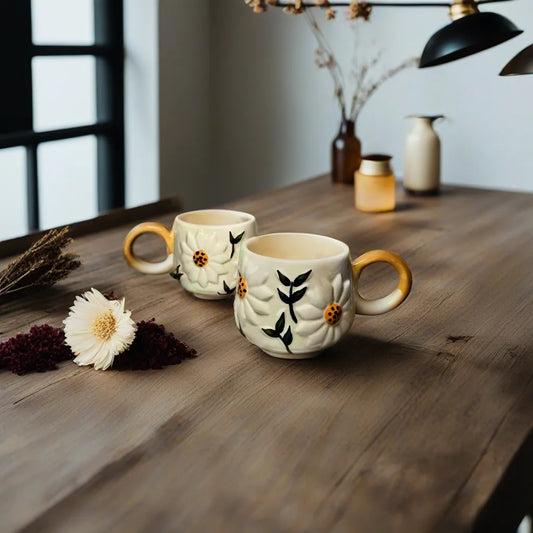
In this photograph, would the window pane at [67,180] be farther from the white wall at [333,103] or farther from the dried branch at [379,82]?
the dried branch at [379,82]

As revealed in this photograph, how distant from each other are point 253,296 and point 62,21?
2.07 metres

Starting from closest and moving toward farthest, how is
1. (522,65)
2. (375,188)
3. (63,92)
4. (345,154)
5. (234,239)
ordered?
(234,239) < (522,65) < (375,188) < (345,154) < (63,92)

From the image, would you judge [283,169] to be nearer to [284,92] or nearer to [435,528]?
[284,92]

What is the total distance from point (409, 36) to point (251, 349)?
1.98 metres

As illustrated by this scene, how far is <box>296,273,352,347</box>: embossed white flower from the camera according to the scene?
0.89 metres

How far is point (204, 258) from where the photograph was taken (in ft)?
3.62

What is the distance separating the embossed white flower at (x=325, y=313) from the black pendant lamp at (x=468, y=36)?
59 cm

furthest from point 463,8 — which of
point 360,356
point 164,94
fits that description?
point 164,94

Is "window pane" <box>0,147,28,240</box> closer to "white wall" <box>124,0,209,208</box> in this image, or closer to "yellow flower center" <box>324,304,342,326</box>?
"white wall" <box>124,0,209,208</box>

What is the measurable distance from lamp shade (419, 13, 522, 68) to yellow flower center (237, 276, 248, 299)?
626 millimetres

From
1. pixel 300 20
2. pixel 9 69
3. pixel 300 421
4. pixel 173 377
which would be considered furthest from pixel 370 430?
pixel 300 20

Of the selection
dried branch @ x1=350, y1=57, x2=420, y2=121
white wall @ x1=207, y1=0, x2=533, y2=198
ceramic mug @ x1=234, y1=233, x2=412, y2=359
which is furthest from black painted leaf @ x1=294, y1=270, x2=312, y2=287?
white wall @ x1=207, y1=0, x2=533, y2=198

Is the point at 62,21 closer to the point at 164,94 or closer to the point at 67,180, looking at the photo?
the point at 164,94

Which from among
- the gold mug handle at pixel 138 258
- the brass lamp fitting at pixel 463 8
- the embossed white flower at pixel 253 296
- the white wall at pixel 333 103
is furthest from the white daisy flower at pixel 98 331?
the white wall at pixel 333 103
